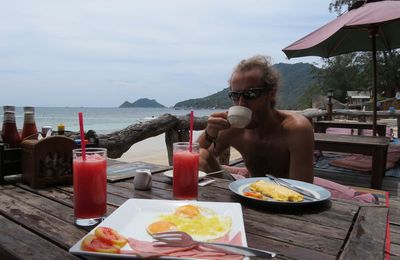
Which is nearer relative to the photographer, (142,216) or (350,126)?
(142,216)

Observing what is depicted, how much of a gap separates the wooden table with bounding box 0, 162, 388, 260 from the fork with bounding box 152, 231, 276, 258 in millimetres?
144

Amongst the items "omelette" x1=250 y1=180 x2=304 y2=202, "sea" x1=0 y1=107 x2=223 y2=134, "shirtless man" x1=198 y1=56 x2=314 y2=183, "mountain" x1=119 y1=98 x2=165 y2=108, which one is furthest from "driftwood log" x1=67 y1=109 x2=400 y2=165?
"mountain" x1=119 y1=98 x2=165 y2=108

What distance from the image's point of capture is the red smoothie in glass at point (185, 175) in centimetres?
122

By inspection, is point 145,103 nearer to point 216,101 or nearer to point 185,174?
point 216,101

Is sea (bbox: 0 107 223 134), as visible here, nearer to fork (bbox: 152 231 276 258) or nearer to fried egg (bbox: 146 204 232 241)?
fried egg (bbox: 146 204 232 241)

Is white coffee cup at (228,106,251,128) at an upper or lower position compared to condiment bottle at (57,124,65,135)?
upper

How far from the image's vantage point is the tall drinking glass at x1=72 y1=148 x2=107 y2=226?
38.4 inches

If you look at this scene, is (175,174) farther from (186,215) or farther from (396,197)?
(396,197)

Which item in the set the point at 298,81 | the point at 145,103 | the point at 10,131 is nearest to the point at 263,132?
the point at 10,131

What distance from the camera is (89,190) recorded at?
3.22ft

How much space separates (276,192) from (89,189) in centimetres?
70

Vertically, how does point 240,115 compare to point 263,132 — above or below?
above

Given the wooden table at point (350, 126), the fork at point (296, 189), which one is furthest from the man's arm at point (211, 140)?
the wooden table at point (350, 126)

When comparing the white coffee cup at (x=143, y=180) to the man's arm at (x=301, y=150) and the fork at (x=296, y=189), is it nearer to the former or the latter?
the fork at (x=296, y=189)
